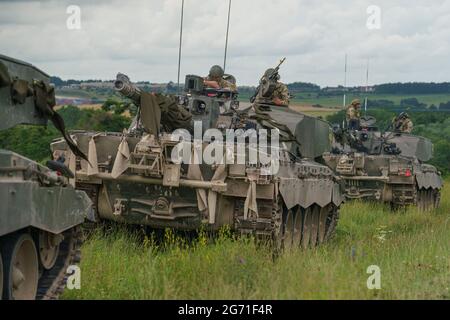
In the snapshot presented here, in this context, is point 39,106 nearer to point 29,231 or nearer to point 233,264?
point 29,231

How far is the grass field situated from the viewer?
744 cm

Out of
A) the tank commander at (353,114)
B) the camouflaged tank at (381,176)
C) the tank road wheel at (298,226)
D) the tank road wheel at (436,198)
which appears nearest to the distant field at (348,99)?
the tank commander at (353,114)

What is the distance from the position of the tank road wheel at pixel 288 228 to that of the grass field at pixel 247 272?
1.12m

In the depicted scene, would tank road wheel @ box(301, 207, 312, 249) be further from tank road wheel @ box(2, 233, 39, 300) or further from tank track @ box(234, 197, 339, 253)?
tank road wheel @ box(2, 233, 39, 300)

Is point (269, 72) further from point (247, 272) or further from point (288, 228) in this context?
point (247, 272)

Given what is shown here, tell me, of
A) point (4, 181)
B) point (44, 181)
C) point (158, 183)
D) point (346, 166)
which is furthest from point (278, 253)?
point (346, 166)

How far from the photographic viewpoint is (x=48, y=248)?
25.3 ft

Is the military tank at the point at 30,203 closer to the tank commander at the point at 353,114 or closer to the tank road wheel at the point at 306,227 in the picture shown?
the tank road wheel at the point at 306,227

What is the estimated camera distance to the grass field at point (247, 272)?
7441 mm

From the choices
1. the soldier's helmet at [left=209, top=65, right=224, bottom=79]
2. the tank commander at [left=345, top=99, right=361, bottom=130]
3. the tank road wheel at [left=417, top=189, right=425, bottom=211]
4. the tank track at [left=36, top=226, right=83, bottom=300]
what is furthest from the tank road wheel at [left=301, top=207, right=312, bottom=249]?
the tank commander at [left=345, top=99, right=361, bottom=130]

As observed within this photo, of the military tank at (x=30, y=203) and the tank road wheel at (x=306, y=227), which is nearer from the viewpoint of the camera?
the military tank at (x=30, y=203)

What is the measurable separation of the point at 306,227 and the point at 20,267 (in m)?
7.25

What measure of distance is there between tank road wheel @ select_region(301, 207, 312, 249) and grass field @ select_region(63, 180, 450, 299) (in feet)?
6.77
